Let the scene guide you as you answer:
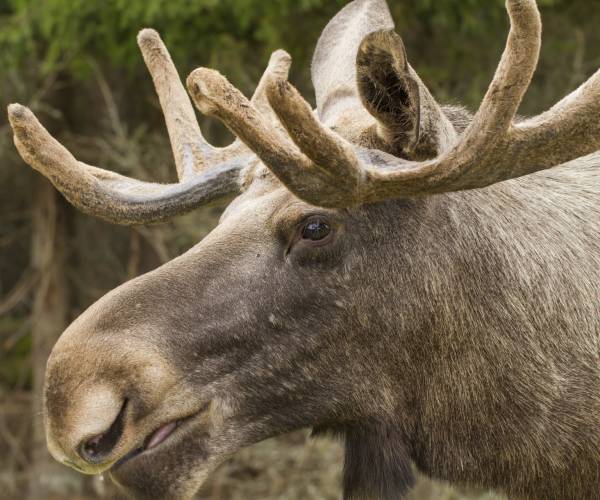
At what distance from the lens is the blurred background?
304 inches

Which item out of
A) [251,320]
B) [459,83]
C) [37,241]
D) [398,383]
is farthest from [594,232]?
[37,241]

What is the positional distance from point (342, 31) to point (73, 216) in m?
7.13

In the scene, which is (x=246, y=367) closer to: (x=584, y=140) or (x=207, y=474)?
(x=207, y=474)

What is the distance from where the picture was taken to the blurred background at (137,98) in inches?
304

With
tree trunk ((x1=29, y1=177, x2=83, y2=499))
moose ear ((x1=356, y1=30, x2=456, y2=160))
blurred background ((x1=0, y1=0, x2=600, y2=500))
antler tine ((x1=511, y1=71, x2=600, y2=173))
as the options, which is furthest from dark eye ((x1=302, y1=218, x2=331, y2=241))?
tree trunk ((x1=29, y1=177, x2=83, y2=499))

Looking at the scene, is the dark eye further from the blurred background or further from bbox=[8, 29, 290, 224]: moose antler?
the blurred background

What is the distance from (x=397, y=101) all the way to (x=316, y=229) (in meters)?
0.43

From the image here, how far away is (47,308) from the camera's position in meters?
10.3

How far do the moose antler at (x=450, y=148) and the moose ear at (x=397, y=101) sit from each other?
11cm

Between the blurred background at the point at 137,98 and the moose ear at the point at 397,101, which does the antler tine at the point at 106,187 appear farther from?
the blurred background at the point at 137,98

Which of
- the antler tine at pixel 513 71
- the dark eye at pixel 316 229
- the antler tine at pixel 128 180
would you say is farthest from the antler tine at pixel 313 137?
the antler tine at pixel 128 180

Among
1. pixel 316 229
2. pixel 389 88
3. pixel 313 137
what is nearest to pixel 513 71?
pixel 389 88

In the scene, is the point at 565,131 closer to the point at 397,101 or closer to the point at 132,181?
the point at 397,101

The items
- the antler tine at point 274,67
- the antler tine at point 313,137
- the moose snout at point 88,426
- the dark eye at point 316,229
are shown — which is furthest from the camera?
the antler tine at point 274,67
